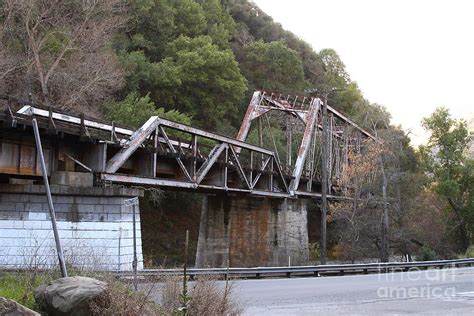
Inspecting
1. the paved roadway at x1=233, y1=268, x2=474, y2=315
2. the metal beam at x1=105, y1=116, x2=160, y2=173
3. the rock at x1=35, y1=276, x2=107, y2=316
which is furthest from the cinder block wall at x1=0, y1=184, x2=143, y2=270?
the rock at x1=35, y1=276, x2=107, y2=316

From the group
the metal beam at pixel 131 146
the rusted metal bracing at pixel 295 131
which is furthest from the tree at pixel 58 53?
the rusted metal bracing at pixel 295 131

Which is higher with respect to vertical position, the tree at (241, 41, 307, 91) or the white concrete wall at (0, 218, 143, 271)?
the tree at (241, 41, 307, 91)

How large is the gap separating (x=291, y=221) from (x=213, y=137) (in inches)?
577

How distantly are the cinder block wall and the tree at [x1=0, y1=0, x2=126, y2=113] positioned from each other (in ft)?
52.1

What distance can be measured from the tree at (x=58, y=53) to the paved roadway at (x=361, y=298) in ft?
73.1

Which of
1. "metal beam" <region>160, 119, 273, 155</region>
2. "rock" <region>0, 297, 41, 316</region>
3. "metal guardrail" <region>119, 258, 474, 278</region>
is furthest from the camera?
"metal beam" <region>160, 119, 273, 155</region>

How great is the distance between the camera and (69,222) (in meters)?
19.5

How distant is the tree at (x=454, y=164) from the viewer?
50.4 m

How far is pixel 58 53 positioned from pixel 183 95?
1719 centimetres

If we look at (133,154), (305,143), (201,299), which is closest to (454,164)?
(305,143)

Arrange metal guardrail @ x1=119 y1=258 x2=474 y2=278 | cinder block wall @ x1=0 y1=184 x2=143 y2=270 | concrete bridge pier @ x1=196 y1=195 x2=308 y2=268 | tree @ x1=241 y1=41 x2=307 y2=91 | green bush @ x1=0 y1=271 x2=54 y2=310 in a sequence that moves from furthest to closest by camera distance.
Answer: tree @ x1=241 y1=41 x2=307 y2=91
concrete bridge pier @ x1=196 y1=195 x2=308 y2=268
metal guardrail @ x1=119 y1=258 x2=474 y2=278
cinder block wall @ x1=0 y1=184 x2=143 y2=270
green bush @ x1=0 y1=271 x2=54 y2=310

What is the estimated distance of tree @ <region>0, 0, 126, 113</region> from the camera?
34781 mm

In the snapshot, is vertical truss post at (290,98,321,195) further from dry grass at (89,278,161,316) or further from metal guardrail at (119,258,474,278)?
dry grass at (89,278,161,316)

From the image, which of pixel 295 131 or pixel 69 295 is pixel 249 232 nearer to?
pixel 295 131
